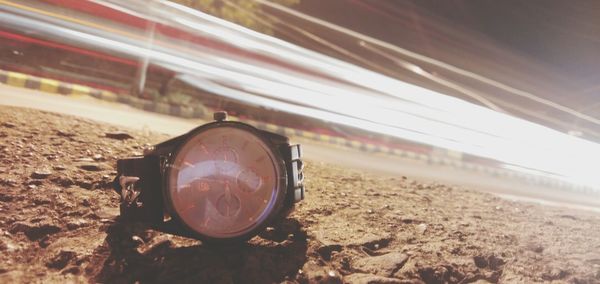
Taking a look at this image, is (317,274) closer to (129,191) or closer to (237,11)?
(129,191)

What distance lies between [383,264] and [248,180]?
85 centimetres

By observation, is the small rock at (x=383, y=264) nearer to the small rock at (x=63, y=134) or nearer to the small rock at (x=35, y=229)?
the small rock at (x=35, y=229)

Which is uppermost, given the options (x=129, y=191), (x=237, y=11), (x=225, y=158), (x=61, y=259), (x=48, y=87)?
(x=237, y=11)

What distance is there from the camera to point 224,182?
2.27 meters

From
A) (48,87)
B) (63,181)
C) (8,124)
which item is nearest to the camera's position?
(63,181)

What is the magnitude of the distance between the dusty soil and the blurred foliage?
800 cm

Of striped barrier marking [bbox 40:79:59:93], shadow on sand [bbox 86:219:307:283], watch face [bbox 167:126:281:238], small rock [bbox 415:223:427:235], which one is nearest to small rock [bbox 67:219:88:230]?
shadow on sand [bbox 86:219:307:283]

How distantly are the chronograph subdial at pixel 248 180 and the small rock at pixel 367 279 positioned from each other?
2.05 ft

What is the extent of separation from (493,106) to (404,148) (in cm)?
391

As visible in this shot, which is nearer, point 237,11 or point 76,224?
point 76,224

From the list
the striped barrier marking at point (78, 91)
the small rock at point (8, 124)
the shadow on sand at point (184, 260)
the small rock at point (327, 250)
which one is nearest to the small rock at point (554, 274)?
the small rock at point (327, 250)

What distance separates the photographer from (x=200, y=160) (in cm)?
224

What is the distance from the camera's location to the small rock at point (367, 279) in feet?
7.37

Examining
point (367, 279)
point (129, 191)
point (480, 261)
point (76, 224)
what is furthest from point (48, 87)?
point (480, 261)
